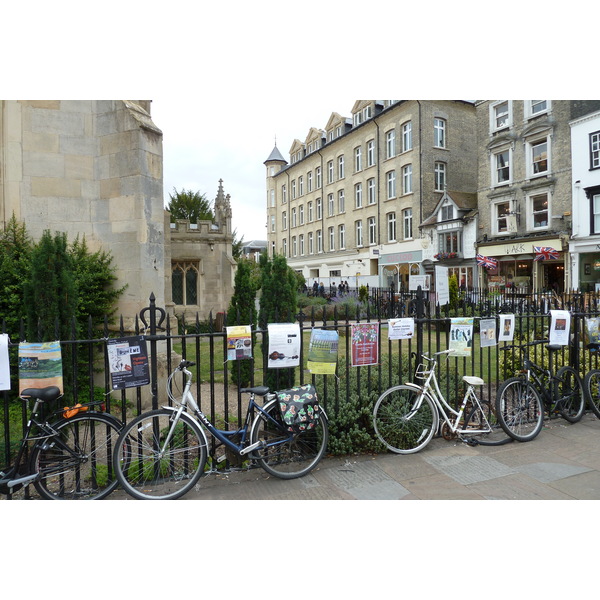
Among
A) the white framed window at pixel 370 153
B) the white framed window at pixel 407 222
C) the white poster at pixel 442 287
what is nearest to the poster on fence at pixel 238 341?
the white poster at pixel 442 287

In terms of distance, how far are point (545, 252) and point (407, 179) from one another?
12.1 meters

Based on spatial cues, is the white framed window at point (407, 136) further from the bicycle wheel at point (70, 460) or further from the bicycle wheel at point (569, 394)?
the bicycle wheel at point (70, 460)

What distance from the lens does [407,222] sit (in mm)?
32500

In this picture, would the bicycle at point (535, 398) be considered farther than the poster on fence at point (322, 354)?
Yes

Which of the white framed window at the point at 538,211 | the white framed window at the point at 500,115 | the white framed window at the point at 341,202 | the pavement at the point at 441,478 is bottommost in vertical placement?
the pavement at the point at 441,478

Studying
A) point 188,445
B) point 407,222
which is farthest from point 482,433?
point 407,222

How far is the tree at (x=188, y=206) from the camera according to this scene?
37.2 metres

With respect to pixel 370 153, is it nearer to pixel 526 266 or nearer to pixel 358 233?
pixel 358 233

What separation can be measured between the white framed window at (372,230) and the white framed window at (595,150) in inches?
628

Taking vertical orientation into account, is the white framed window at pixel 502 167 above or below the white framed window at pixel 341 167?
below

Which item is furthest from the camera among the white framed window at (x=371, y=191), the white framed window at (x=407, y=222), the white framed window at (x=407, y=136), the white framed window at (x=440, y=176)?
the white framed window at (x=371, y=191)

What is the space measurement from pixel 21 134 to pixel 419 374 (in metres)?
6.98

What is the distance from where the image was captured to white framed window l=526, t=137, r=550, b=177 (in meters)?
24.2

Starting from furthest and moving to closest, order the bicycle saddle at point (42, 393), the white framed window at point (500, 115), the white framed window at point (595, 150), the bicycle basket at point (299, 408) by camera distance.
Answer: the white framed window at point (500, 115) < the white framed window at point (595, 150) < the bicycle basket at point (299, 408) < the bicycle saddle at point (42, 393)
